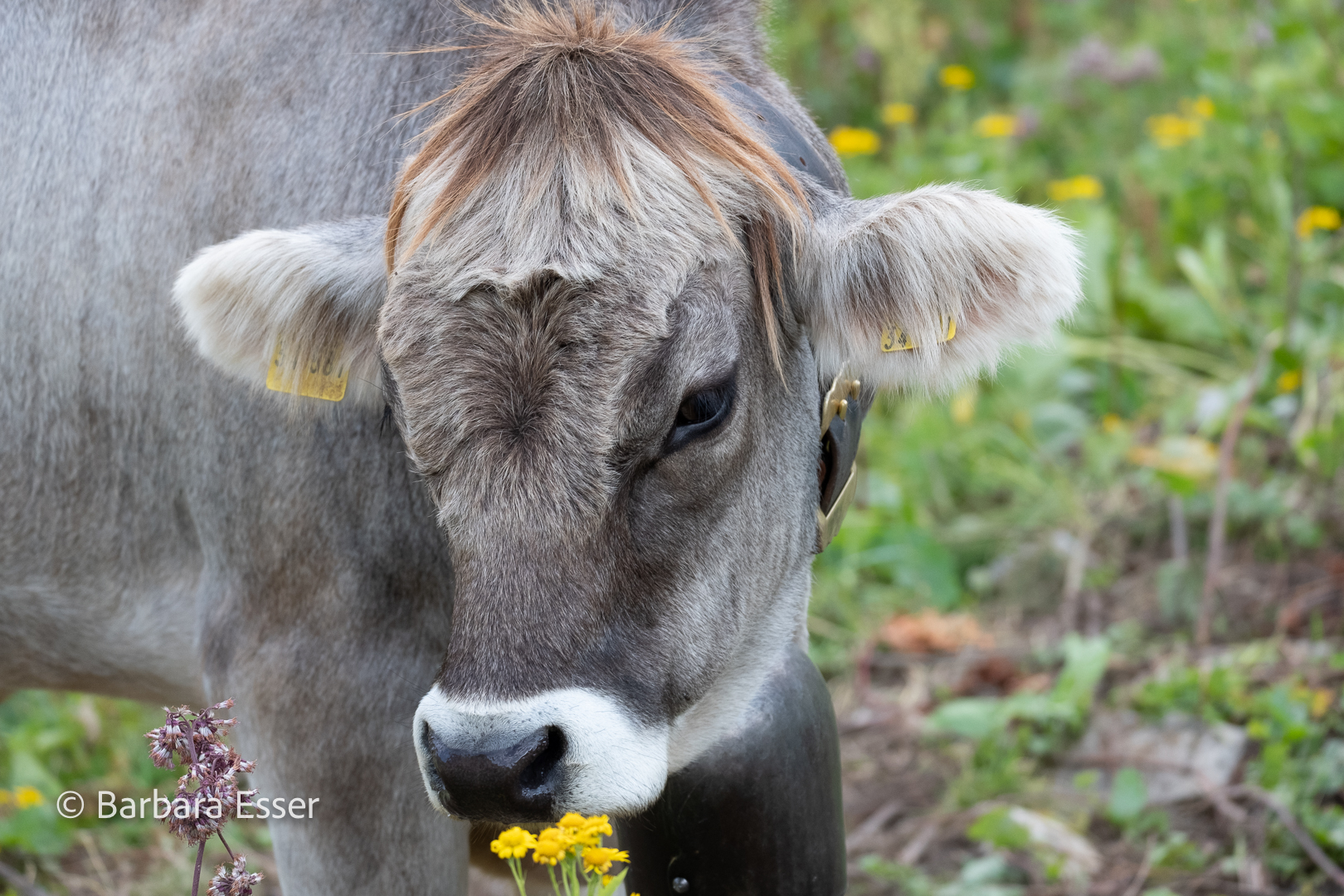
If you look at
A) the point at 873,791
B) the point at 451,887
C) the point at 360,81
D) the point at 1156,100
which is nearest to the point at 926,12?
the point at 1156,100

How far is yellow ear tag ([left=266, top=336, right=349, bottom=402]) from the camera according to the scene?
2.27m

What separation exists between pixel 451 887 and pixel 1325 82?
4.92m

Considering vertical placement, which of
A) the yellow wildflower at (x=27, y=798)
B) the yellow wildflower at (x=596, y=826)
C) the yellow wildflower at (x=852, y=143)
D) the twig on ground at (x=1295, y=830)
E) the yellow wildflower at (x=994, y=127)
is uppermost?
the yellow wildflower at (x=994, y=127)

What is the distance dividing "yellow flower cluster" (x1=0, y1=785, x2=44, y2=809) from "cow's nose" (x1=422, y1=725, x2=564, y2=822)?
86.5 inches

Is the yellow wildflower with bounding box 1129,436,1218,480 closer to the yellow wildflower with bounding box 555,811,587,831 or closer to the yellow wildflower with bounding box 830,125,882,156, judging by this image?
the yellow wildflower with bounding box 830,125,882,156

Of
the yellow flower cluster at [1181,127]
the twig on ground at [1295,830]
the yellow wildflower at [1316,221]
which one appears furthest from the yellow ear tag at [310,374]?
the yellow flower cluster at [1181,127]

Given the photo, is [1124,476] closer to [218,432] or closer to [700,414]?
[700,414]

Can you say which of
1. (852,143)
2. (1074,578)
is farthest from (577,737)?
(852,143)

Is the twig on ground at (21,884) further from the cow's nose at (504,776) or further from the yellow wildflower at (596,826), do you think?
the yellow wildflower at (596,826)

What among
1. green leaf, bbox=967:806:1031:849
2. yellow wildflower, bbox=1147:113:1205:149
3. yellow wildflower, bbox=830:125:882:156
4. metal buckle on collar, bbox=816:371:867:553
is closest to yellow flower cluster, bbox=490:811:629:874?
metal buckle on collar, bbox=816:371:867:553

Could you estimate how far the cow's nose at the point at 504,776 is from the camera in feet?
5.90

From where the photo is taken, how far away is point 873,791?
3.92 meters

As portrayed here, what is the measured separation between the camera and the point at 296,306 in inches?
88.7

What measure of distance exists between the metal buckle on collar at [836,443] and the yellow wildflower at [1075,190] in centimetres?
376
